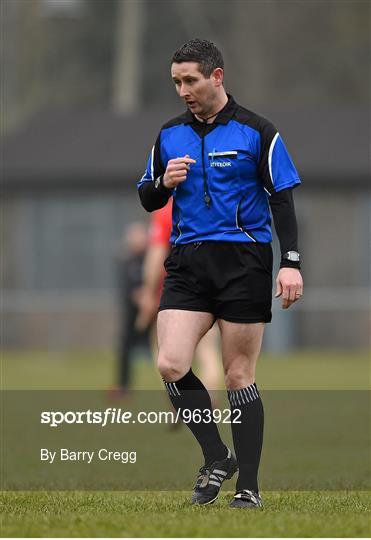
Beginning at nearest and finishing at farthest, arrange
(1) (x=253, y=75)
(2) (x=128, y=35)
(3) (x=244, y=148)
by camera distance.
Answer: (3) (x=244, y=148)
(2) (x=128, y=35)
(1) (x=253, y=75)

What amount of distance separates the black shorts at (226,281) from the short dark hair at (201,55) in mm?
843

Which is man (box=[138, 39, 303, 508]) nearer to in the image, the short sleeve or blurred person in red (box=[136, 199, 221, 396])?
the short sleeve

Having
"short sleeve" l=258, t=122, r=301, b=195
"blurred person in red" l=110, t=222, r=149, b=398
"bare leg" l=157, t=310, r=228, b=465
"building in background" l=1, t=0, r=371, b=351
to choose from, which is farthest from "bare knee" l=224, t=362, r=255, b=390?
"building in background" l=1, t=0, r=371, b=351

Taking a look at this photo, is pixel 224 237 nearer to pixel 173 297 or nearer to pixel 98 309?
pixel 173 297

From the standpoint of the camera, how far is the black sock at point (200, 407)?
7453 millimetres

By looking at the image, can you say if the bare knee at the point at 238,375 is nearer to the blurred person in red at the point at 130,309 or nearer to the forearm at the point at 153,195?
the forearm at the point at 153,195

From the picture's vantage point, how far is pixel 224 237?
733 cm

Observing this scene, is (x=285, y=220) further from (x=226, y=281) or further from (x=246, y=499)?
(x=246, y=499)

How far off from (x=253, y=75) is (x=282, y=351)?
66.5ft

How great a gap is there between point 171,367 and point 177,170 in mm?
948

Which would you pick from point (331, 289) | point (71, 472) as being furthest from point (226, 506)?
point (331, 289)

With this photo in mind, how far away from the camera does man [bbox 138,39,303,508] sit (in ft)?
23.8

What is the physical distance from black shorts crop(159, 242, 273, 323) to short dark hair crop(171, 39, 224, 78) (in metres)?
0.84

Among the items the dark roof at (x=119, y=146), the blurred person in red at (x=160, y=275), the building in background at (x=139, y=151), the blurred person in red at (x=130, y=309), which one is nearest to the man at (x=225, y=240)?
the blurred person in red at (x=160, y=275)
